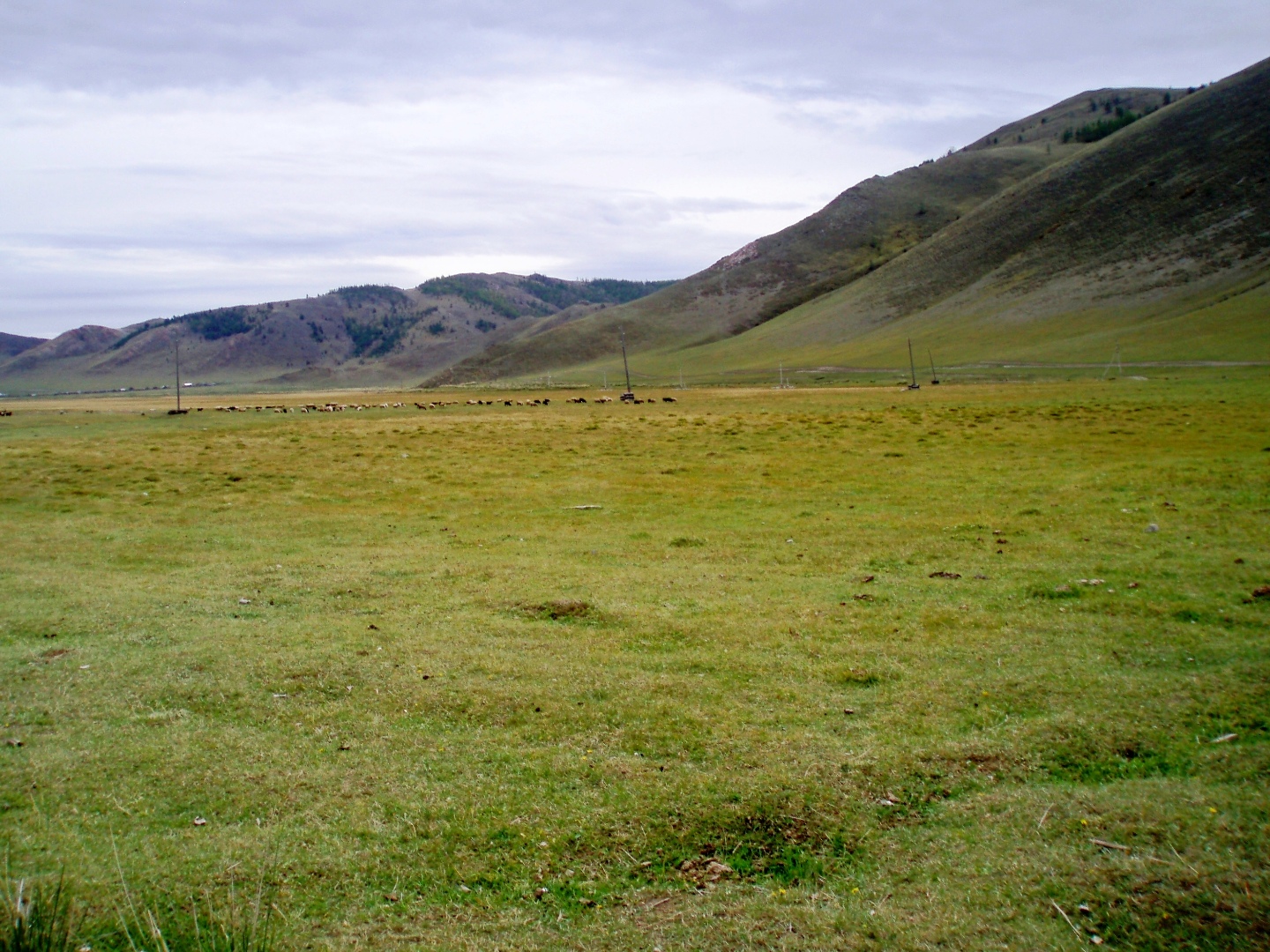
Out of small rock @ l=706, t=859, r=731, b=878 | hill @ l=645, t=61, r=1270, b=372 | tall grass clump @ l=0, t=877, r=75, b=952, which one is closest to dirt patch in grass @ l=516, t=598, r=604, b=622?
small rock @ l=706, t=859, r=731, b=878

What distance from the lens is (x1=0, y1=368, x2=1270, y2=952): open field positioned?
17.1 feet

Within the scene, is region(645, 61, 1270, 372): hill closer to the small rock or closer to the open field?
the open field

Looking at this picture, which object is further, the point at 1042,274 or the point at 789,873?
the point at 1042,274

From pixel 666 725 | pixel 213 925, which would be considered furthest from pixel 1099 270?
pixel 213 925

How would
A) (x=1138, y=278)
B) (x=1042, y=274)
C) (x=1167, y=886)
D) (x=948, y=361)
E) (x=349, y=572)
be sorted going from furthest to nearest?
(x=1042, y=274) → (x=1138, y=278) → (x=948, y=361) → (x=349, y=572) → (x=1167, y=886)

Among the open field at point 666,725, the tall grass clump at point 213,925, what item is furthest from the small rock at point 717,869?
the tall grass clump at point 213,925

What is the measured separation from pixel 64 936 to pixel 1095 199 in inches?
6412

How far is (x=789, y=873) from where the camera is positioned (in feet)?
18.4

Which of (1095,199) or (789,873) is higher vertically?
(1095,199)

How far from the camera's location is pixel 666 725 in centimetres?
786

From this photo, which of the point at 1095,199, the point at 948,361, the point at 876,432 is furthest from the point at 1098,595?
the point at 1095,199

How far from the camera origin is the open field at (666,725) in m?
5.23

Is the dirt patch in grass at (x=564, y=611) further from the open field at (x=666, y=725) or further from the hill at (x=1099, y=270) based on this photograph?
the hill at (x=1099, y=270)

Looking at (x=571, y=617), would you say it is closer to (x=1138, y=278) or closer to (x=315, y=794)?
(x=315, y=794)
